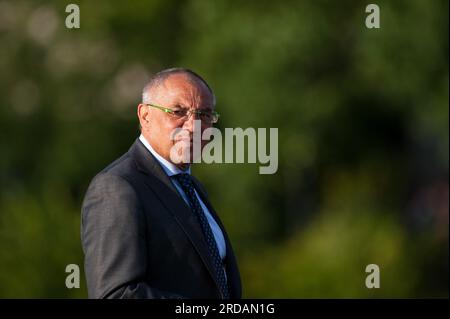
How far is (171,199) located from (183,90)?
0.44 m

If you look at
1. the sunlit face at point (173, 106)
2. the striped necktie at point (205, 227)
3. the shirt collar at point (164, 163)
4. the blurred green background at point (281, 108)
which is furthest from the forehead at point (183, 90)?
the blurred green background at point (281, 108)

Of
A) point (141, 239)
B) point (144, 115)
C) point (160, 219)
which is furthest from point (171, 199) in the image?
point (144, 115)

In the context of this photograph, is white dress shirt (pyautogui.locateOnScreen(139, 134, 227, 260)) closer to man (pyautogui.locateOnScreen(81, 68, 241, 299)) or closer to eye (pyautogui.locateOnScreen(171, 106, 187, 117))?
man (pyautogui.locateOnScreen(81, 68, 241, 299))

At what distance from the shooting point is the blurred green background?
13281mm

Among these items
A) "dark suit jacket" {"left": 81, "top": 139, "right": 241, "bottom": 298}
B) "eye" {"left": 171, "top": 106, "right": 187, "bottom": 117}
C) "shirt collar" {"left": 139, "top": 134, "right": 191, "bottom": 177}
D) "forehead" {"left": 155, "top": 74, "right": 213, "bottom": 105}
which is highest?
"forehead" {"left": 155, "top": 74, "right": 213, "bottom": 105}

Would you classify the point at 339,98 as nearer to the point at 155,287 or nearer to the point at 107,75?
the point at 107,75

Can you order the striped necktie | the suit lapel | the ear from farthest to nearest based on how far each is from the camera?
the ear < the striped necktie < the suit lapel

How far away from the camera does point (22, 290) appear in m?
9.96

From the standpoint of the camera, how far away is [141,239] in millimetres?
3477

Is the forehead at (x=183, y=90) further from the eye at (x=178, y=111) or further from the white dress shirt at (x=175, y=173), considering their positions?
the white dress shirt at (x=175, y=173)

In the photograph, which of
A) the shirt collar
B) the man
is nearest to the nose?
the man

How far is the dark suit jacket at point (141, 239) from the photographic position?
11.2 feet

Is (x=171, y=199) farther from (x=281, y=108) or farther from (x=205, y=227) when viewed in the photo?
(x=281, y=108)
